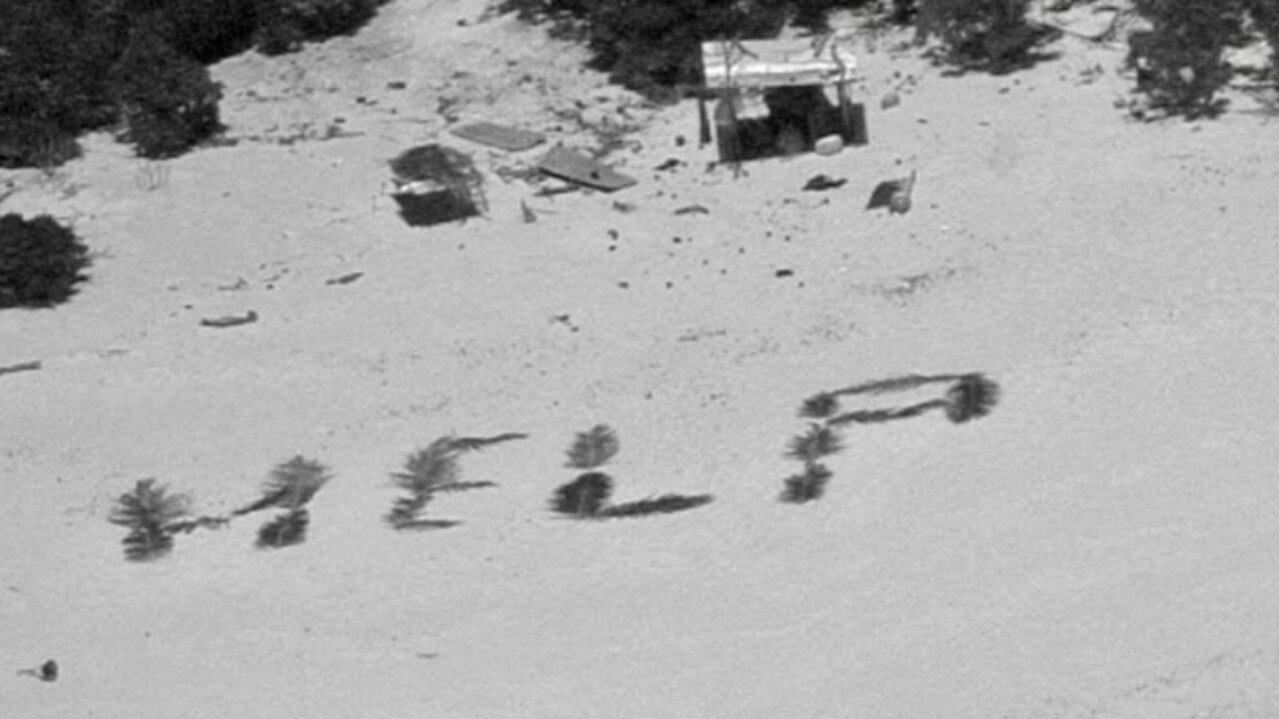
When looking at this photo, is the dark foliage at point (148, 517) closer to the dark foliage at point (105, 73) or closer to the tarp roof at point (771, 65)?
the dark foliage at point (105, 73)

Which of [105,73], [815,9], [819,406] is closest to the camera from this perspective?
[819,406]

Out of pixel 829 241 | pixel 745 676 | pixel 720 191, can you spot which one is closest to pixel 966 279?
pixel 829 241

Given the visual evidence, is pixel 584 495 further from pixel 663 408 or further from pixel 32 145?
pixel 32 145

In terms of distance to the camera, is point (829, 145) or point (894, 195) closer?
point (894, 195)

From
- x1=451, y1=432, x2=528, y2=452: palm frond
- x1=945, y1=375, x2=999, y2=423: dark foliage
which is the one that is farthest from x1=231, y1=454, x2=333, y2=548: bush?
x1=945, y1=375, x2=999, y2=423: dark foliage

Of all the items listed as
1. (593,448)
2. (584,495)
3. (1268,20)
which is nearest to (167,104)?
(593,448)

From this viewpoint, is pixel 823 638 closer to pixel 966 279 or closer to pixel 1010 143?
pixel 966 279
